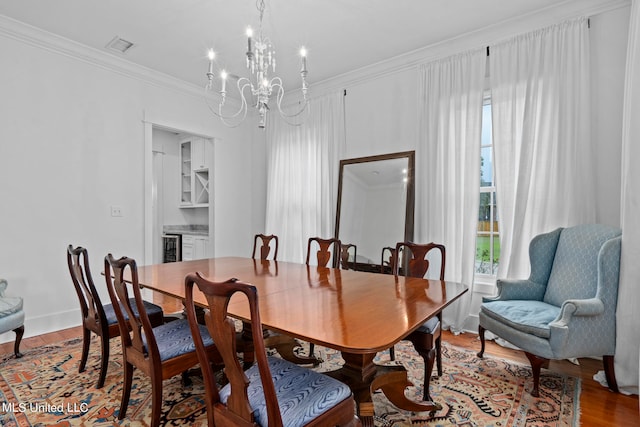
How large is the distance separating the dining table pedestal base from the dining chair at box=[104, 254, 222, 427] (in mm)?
674

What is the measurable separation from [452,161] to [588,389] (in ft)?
6.81

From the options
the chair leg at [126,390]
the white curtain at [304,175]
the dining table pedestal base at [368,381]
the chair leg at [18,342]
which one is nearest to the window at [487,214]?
the white curtain at [304,175]

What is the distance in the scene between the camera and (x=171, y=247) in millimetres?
6113

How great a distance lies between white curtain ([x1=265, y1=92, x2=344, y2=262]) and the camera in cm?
426

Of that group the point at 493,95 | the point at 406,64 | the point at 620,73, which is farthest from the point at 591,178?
the point at 406,64

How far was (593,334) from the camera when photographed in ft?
6.89

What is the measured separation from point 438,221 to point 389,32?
1.91 metres

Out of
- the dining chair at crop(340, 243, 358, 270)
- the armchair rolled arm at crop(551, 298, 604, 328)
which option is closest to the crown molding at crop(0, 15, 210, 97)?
the dining chair at crop(340, 243, 358, 270)

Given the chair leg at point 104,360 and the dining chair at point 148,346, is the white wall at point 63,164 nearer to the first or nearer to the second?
the chair leg at point 104,360

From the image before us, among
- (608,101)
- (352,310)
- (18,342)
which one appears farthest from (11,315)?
(608,101)

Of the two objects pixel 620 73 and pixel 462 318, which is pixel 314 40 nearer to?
pixel 620 73

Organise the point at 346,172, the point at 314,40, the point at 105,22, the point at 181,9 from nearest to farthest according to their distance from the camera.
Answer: the point at 181,9, the point at 105,22, the point at 314,40, the point at 346,172

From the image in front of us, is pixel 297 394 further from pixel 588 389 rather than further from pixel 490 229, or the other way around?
pixel 490 229

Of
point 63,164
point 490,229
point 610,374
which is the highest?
point 63,164
